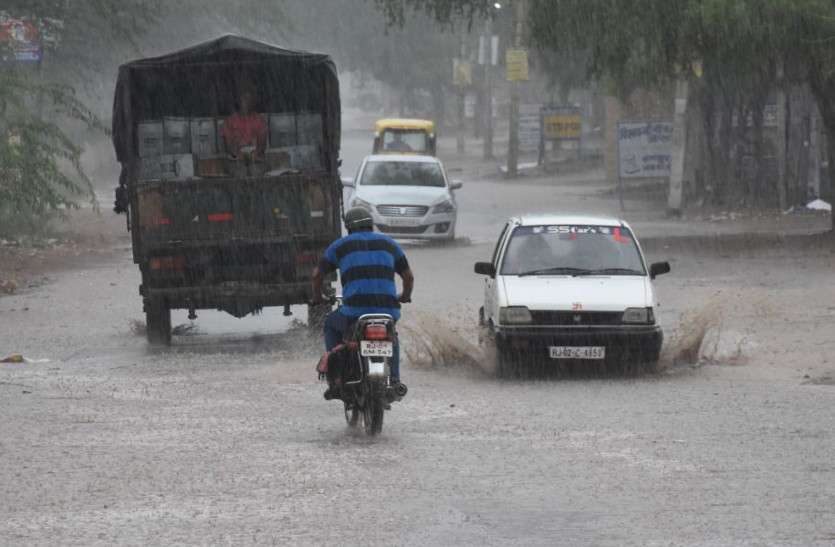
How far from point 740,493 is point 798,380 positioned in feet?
19.3

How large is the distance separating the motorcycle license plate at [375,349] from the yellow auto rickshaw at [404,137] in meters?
41.5

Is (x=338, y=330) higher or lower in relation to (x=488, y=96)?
higher

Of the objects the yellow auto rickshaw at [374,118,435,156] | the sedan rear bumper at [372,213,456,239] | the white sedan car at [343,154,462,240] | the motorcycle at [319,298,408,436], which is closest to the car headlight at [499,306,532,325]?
the motorcycle at [319,298,408,436]

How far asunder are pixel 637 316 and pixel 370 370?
421 cm

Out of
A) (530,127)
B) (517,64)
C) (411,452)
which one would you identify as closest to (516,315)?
(411,452)

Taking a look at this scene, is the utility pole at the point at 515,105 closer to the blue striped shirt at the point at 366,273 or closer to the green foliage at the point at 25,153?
the green foliage at the point at 25,153

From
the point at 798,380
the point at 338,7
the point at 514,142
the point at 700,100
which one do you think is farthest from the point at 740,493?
the point at 338,7

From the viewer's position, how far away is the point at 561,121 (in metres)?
65.2

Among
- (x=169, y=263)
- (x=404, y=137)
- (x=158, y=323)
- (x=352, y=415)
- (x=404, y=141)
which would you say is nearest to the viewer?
(x=352, y=415)

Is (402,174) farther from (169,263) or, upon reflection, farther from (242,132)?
(169,263)

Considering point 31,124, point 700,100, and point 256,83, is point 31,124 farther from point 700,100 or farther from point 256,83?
point 700,100

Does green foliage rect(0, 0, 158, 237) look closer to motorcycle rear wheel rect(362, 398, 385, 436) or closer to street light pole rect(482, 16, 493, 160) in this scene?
motorcycle rear wheel rect(362, 398, 385, 436)

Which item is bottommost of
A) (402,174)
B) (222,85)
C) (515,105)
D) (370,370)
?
(515,105)

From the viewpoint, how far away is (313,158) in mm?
19906
